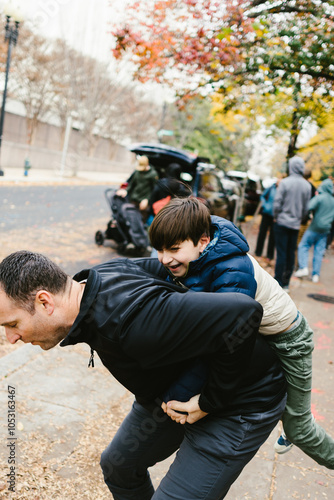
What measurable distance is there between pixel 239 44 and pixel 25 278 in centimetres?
768

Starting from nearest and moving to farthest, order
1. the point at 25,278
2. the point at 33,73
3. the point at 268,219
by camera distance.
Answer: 1. the point at 25,278
2. the point at 268,219
3. the point at 33,73

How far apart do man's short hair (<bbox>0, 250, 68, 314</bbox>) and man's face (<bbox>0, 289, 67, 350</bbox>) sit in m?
0.02

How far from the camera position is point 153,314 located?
1645mm

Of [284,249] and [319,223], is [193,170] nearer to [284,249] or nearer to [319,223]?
[319,223]

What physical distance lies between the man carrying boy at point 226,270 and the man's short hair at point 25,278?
57 centimetres

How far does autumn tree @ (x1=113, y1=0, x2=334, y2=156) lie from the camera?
784 cm

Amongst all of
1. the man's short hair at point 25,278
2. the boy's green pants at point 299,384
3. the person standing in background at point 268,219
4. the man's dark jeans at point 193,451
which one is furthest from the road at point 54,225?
the man's short hair at point 25,278

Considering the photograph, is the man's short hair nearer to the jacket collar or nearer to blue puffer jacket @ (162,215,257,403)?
the jacket collar

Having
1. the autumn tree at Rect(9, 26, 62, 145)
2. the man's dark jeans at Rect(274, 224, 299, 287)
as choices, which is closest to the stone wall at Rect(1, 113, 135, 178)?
the autumn tree at Rect(9, 26, 62, 145)

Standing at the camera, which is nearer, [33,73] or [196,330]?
[196,330]

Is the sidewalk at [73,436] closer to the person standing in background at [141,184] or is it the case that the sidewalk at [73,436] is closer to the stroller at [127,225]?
the stroller at [127,225]

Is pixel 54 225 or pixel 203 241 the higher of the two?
pixel 203 241

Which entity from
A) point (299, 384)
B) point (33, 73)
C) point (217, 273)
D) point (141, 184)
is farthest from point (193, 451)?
point (33, 73)

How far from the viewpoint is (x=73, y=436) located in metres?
3.33
